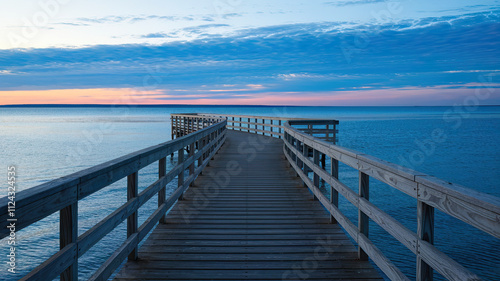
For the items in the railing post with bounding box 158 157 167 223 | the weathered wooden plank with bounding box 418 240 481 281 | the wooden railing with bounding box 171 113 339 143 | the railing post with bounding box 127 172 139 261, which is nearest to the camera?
the weathered wooden plank with bounding box 418 240 481 281

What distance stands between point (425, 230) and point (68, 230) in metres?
2.13

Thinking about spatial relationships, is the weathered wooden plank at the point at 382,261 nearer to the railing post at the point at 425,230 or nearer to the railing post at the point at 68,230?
the railing post at the point at 425,230

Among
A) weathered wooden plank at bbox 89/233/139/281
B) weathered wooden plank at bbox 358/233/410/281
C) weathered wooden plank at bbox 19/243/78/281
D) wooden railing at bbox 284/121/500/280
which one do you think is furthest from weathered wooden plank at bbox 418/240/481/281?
weathered wooden plank at bbox 89/233/139/281

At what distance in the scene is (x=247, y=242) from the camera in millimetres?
4543

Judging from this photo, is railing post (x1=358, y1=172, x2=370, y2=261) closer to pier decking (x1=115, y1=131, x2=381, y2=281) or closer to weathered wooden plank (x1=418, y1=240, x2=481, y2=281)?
pier decking (x1=115, y1=131, x2=381, y2=281)

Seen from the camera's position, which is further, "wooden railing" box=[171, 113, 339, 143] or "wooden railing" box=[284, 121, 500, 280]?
"wooden railing" box=[171, 113, 339, 143]

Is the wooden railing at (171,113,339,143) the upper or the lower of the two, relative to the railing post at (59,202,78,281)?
upper

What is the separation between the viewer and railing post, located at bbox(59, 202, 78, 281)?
92.7 inches

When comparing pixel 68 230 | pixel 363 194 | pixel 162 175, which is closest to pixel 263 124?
pixel 162 175

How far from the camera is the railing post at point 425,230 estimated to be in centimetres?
239

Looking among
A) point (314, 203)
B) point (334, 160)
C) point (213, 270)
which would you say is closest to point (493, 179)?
point (314, 203)

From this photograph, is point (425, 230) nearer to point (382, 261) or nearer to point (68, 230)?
point (382, 261)

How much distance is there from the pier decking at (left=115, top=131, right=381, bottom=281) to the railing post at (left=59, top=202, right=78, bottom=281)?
1176mm

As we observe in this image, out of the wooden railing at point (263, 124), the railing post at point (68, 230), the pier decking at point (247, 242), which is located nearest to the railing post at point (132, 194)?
the pier decking at point (247, 242)
